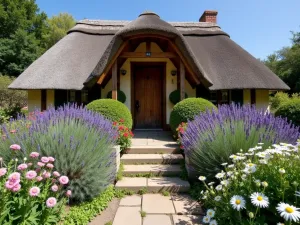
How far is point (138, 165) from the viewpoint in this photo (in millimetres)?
4379

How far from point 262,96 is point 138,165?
20.9ft

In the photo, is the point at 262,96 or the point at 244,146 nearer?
the point at 244,146

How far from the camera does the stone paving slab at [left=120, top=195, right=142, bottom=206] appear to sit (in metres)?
3.13

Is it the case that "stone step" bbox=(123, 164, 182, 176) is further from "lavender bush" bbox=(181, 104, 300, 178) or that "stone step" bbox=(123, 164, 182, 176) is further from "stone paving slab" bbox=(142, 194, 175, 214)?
"stone paving slab" bbox=(142, 194, 175, 214)

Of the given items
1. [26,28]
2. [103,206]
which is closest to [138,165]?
[103,206]

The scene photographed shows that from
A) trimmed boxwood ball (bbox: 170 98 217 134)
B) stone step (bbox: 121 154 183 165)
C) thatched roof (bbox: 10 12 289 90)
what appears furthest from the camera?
thatched roof (bbox: 10 12 289 90)

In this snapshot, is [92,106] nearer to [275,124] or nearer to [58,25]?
[275,124]

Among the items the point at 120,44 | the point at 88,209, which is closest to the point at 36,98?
the point at 120,44

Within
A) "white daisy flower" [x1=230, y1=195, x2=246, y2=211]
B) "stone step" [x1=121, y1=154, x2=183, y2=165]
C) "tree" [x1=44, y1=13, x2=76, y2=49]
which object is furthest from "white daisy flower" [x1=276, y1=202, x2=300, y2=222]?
"tree" [x1=44, y1=13, x2=76, y2=49]

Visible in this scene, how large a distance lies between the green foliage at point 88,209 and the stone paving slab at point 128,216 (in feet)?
0.91

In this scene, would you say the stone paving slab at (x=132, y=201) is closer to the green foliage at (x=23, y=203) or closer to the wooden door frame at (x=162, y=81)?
the green foliage at (x=23, y=203)

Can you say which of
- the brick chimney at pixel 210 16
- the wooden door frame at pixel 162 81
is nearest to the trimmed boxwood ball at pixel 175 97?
the wooden door frame at pixel 162 81

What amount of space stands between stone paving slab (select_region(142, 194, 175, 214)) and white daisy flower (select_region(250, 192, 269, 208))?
4.74 feet

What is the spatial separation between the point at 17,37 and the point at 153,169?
76.7 ft
